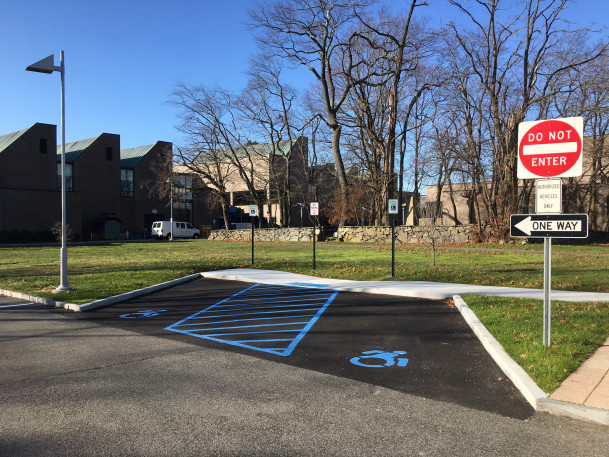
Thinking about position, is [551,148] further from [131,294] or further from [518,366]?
[131,294]

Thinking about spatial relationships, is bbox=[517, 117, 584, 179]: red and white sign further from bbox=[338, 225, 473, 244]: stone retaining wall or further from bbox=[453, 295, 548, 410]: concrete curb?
bbox=[338, 225, 473, 244]: stone retaining wall

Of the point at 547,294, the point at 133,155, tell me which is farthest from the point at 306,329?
the point at 133,155

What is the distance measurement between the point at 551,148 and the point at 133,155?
62.6 m

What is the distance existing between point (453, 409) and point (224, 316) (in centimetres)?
546

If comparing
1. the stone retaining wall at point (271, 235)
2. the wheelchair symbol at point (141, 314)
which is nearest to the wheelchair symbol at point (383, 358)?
the wheelchair symbol at point (141, 314)

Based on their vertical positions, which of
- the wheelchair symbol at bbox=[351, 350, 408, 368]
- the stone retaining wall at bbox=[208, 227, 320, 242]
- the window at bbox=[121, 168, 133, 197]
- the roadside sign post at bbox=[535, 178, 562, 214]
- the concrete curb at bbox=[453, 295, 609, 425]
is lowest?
the wheelchair symbol at bbox=[351, 350, 408, 368]

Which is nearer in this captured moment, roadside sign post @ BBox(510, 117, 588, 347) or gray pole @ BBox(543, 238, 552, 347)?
roadside sign post @ BBox(510, 117, 588, 347)

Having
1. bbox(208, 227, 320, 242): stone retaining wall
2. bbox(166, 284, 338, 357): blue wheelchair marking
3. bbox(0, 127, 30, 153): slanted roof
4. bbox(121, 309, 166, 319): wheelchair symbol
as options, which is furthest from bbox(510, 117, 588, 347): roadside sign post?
bbox(0, 127, 30, 153): slanted roof

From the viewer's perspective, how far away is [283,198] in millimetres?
Result: 48906

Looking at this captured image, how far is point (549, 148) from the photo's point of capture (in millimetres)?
5703

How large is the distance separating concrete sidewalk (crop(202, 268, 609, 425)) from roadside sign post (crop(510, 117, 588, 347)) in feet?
2.49

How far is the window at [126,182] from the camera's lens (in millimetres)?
57688

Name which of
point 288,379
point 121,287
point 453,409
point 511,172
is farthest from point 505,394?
point 511,172

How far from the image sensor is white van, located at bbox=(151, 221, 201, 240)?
1962 inches
